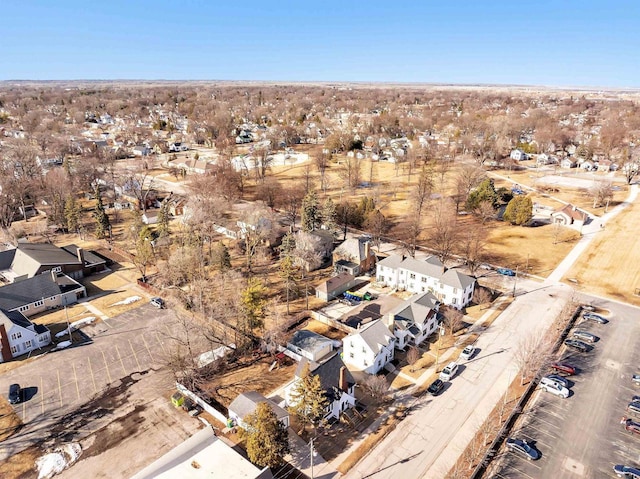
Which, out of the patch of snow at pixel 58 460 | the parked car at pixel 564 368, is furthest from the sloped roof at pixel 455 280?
the patch of snow at pixel 58 460

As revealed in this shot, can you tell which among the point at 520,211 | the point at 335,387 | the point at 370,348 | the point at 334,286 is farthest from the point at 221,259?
the point at 520,211

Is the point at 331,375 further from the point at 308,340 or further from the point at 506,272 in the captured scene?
the point at 506,272

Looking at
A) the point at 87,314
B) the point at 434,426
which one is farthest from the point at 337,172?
the point at 434,426

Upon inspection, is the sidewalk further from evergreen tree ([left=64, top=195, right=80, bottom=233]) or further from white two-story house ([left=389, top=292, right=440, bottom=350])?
evergreen tree ([left=64, top=195, right=80, bottom=233])

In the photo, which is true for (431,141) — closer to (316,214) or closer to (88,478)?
(316,214)

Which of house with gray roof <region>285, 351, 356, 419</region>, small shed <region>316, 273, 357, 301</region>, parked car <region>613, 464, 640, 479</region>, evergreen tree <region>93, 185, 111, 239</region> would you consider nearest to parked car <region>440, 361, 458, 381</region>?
house with gray roof <region>285, 351, 356, 419</region>

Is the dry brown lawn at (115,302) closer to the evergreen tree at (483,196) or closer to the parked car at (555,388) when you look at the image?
the parked car at (555,388)
